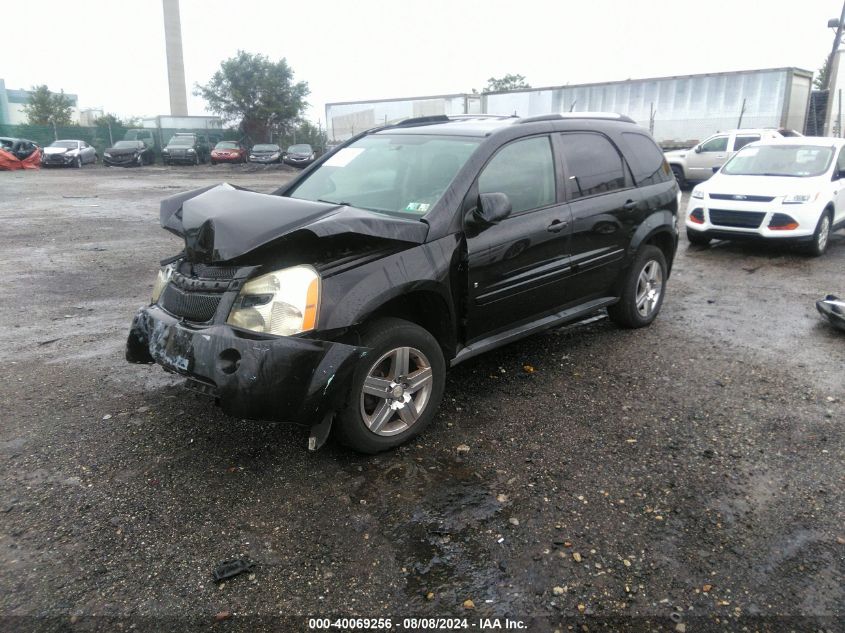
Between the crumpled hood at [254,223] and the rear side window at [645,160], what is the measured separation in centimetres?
257

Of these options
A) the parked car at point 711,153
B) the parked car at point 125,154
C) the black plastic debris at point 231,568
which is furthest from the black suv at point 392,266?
the parked car at point 125,154

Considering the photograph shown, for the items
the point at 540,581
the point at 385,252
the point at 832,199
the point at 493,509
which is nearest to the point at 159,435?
the point at 385,252

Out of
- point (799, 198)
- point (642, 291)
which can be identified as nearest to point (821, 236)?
point (799, 198)

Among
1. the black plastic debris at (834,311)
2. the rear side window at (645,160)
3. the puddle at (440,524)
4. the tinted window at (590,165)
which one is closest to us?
the puddle at (440,524)

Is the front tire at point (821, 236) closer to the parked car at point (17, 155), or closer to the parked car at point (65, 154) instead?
the parked car at point (17, 155)

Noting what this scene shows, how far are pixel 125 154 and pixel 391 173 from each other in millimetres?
31722

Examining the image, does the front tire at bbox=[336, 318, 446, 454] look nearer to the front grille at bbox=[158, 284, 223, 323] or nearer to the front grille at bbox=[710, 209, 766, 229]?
the front grille at bbox=[158, 284, 223, 323]

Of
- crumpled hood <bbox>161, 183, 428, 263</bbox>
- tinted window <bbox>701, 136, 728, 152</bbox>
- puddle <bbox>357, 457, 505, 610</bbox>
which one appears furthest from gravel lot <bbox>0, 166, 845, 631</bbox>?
tinted window <bbox>701, 136, 728, 152</bbox>

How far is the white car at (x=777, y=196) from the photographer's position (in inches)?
341

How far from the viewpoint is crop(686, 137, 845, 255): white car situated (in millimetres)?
8672

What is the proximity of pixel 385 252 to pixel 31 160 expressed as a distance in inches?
1245

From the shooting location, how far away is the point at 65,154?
3014 centimetres

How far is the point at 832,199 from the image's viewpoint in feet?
29.7

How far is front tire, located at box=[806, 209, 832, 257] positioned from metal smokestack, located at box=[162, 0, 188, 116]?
65.4m
